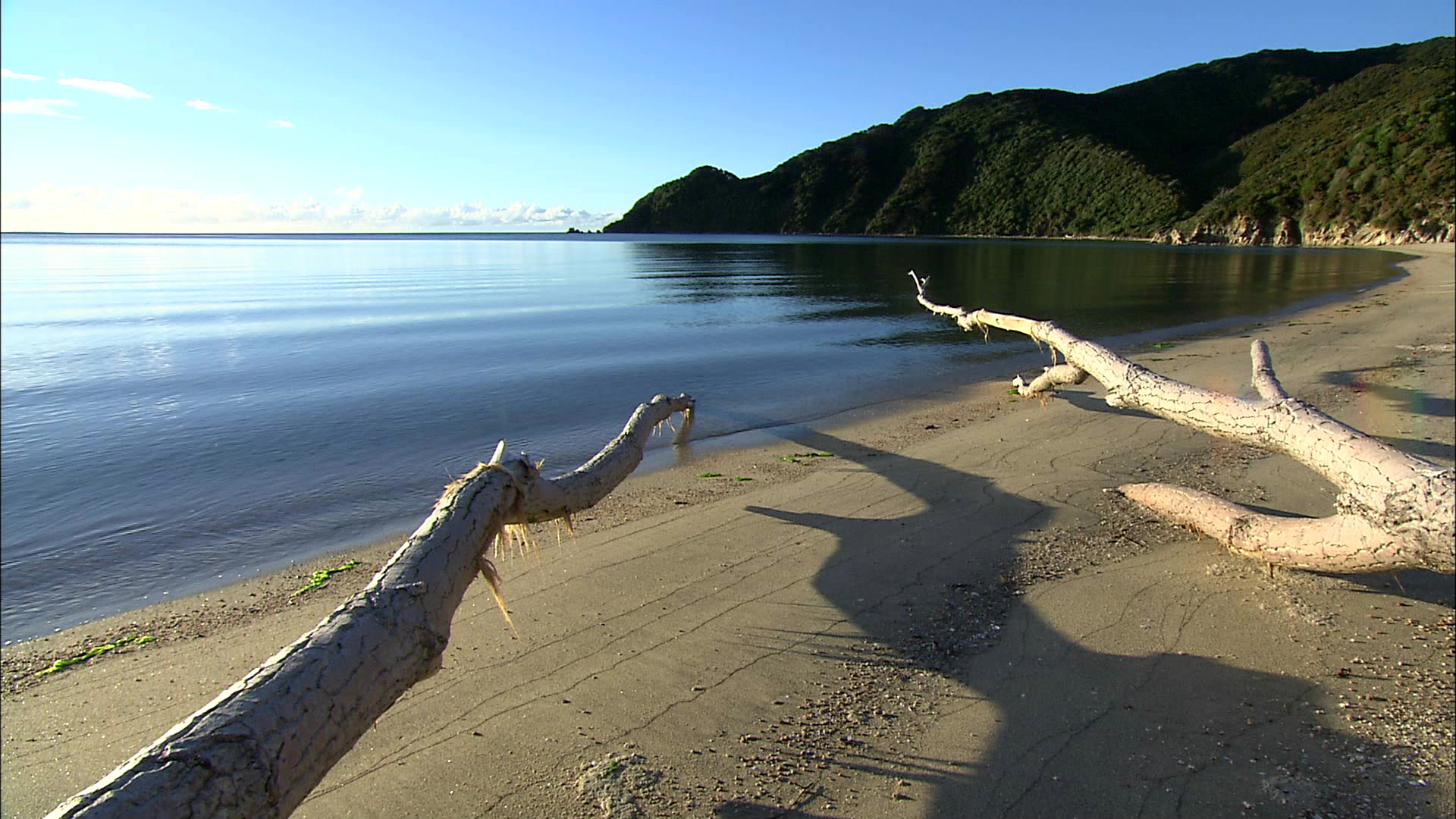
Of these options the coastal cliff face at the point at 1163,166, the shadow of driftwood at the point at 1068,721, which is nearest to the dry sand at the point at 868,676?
the shadow of driftwood at the point at 1068,721

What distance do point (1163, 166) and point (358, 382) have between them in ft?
452

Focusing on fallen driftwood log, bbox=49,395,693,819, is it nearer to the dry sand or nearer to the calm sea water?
the dry sand

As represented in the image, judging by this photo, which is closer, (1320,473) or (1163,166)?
(1320,473)

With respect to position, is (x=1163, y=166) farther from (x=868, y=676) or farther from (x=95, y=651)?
(x=95, y=651)

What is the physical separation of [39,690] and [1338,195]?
314 ft

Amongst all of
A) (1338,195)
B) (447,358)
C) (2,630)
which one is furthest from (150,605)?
(1338,195)

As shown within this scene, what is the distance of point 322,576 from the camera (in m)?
5.50

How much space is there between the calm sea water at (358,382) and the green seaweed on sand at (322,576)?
0.74 m

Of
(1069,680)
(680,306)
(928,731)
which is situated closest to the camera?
(928,731)

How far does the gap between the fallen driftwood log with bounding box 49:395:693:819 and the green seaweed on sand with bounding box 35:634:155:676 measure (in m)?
3.02

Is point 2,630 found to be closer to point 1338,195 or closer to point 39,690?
point 39,690

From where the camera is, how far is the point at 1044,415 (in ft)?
31.4

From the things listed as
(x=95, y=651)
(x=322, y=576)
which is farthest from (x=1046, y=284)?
(x=95, y=651)

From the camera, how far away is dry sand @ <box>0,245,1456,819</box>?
2980mm
